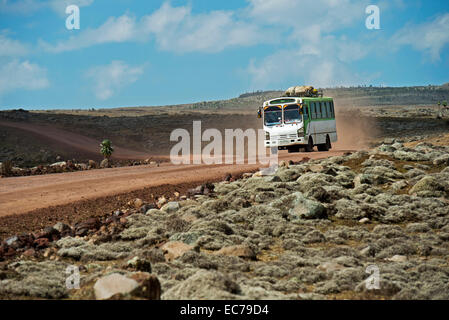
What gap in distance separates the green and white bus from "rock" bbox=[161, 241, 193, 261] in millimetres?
20257

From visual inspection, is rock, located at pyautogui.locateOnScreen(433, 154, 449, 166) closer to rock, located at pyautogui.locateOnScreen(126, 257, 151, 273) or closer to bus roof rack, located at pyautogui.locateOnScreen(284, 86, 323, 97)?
bus roof rack, located at pyautogui.locateOnScreen(284, 86, 323, 97)

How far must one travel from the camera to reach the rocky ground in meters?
10.0

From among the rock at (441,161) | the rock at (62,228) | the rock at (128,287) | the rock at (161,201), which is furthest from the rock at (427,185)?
the rock at (128,287)

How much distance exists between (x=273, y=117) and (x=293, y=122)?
1.32m

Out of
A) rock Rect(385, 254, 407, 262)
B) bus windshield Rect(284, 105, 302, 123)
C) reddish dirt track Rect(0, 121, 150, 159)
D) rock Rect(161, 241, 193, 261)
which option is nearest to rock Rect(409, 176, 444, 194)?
rock Rect(385, 254, 407, 262)

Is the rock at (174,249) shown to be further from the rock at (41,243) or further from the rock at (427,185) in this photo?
the rock at (427,185)

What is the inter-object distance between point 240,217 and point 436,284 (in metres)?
7.24

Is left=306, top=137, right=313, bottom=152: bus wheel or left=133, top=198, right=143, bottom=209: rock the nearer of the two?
left=133, top=198, right=143, bottom=209: rock

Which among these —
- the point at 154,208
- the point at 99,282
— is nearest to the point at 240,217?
the point at 154,208

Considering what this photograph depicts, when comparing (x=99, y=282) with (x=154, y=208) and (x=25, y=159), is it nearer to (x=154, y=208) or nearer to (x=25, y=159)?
(x=154, y=208)

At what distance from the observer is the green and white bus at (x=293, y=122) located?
33.4 m

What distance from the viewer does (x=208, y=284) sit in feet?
30.7

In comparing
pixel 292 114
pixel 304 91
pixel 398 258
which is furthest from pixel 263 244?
pixel 304 91
